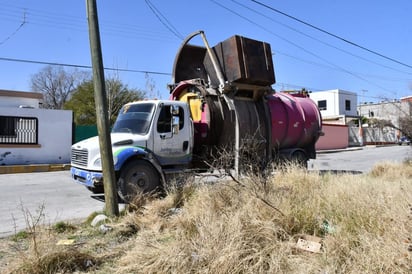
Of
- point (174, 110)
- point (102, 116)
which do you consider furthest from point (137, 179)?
point (102, 116)

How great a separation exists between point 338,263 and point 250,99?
7289 millimetres

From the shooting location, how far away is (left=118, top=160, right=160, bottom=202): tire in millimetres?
7867

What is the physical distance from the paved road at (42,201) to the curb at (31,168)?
285 cm

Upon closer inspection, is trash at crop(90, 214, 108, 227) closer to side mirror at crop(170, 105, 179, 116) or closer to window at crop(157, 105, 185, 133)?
window at crop(157, 105, 185, 133)

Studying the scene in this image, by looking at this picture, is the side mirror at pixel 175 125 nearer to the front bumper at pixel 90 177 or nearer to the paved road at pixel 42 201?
the front bumper at pixel 90 177

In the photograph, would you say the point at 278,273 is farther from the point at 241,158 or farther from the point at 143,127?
the point at 143,127

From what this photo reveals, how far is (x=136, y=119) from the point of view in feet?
29.5

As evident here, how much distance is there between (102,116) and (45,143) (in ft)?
44.4

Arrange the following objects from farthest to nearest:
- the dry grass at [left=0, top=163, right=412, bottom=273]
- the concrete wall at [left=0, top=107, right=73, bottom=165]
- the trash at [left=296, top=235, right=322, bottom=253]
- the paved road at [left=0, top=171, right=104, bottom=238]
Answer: the concrete wall at [left=0, top=107, right=73, bottom=165] < the paved road at [left=0, top=171, right=104, bottom=238] < the trash at [left=296, top=235, right=322, bottom=253] < the dry grass at [left=0, top=163, right=412, bottom=273]

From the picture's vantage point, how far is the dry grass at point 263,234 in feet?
11.9

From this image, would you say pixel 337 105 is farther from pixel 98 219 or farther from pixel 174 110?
pixel 98 219

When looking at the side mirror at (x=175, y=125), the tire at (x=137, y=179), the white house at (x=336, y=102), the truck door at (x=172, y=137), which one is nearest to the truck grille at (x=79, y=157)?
the tire at (x=137, y=179)

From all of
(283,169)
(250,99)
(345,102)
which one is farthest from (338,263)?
(345,102)

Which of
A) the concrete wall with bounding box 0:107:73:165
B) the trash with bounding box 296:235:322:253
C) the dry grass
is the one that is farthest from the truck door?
the concrete wall with bounding box 0:107:73:165
